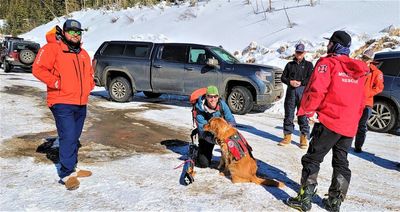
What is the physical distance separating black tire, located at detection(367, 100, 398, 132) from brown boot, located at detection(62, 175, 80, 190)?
6812mm

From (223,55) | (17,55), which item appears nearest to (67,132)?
(223,55)

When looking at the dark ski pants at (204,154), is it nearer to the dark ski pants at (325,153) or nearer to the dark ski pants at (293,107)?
the dark ski pants at (325,153)

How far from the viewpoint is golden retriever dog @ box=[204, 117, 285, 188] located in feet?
15.6

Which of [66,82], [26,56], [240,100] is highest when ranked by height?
[66,82]

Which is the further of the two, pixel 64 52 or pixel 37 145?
pixel 37 145

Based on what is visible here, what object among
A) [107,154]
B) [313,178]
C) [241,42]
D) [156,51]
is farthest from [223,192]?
[241,42]

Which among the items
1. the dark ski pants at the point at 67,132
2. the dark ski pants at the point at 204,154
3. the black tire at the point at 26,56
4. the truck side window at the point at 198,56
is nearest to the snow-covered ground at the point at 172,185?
the dark ski pants at the point at 204,154

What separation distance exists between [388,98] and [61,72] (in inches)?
275

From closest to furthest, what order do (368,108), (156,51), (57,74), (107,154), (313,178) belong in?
(313,178), (57,74), (107,154), (368,108), (156,51)

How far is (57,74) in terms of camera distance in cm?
431

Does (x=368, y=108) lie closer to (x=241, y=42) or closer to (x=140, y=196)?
(x=140, y=196)

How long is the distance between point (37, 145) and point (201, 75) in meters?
5.14

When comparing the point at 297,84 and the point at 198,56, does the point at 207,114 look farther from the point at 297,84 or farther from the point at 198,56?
the point at 198,56

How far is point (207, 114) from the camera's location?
5273 millimetres
